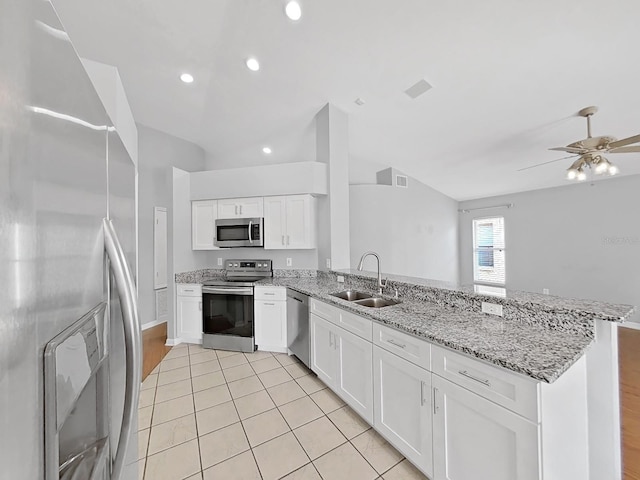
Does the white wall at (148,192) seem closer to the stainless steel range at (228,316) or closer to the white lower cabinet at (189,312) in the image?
the white lower cabinet at (189,312)

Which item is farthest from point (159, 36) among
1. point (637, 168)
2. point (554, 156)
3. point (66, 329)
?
point (637, 168)

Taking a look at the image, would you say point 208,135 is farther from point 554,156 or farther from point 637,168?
point 637,168

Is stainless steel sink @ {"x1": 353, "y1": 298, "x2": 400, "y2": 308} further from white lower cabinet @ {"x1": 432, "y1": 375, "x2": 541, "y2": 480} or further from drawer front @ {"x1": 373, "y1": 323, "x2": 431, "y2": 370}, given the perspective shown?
white lower cabinet @ {"x1": 432, "y1": 375, "x2": 541, "y2": 480}

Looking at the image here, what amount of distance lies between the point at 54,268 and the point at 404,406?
5.94ft

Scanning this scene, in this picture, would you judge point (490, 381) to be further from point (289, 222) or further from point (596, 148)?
point (596, 148)

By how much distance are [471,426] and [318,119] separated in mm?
3648

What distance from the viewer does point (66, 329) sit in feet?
1.43

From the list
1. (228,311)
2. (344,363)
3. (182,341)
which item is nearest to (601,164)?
(344,363)

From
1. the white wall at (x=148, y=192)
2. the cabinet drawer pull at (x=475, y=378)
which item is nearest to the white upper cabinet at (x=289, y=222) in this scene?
the white wall at (x=148, y=192)

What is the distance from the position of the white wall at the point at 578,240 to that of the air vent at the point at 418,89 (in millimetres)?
4230

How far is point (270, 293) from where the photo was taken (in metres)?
3.31

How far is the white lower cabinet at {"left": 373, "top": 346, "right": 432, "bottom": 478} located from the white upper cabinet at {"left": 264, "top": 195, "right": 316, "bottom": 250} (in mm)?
2054

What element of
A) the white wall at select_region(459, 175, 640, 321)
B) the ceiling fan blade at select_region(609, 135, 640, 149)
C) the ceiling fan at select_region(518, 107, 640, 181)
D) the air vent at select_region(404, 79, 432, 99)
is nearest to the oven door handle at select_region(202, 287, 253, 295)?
the air vent at select_region(404, 79, 432, 99)

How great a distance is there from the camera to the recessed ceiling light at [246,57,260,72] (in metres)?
2.84
